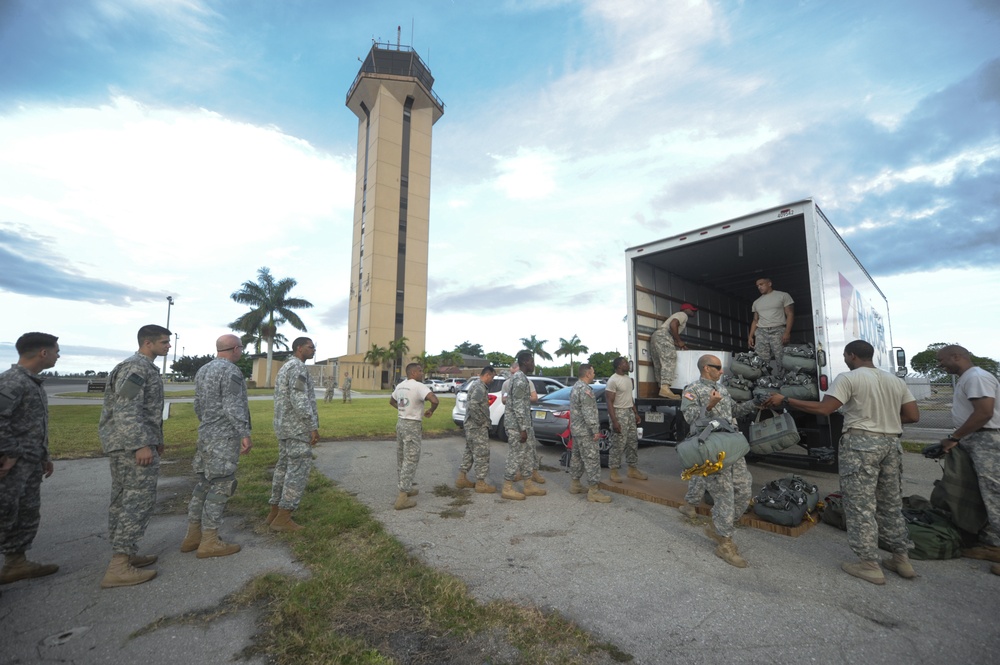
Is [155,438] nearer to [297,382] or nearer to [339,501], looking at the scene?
[297,382]

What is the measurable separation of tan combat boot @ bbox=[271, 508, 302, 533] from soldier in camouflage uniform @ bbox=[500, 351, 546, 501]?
239cm

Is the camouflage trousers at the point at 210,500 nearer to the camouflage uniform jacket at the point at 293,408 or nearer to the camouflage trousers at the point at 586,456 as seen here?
the camouflage uniform jacket at the point at 293,408

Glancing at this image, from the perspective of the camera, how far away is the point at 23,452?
3.44m

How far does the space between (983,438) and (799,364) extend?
226cm

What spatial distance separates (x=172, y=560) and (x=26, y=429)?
148cm

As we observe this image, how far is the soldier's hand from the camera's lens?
344 centimetres

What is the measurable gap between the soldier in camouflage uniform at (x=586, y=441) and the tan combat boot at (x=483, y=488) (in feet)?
3.37

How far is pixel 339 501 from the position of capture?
5.30m

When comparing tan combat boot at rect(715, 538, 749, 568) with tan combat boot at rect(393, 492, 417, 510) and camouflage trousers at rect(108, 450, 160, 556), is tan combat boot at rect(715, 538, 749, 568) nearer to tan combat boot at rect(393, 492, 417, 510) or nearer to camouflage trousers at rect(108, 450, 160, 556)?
tan combat boot at rect(393, 492, 417, 510)

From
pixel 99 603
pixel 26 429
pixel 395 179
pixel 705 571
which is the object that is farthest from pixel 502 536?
pixel 395 179

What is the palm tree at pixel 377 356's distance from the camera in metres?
49.8

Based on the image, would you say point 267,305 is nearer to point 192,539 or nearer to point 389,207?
point 389,207


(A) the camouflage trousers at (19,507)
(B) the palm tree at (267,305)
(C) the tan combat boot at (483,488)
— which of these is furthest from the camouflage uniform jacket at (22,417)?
(B) the palm tree at (267,305)

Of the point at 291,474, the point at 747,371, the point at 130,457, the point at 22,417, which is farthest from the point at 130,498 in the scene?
the point at 747,371
